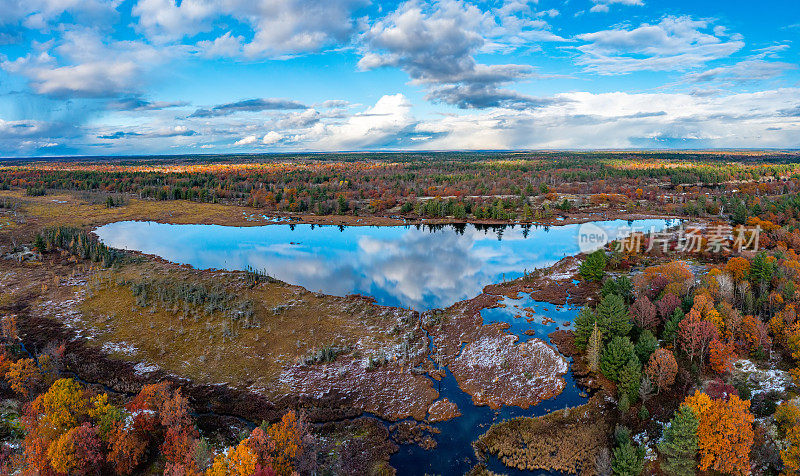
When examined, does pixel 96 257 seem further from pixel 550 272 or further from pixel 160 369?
pixel 550 272

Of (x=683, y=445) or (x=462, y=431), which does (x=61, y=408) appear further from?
(x=683, y=445)

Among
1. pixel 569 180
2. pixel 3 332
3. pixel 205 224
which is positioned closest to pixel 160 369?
pixel 3 332

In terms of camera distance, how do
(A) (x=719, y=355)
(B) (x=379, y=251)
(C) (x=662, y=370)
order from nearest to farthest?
(C) (x=662, y=370)
(A) (x=719, y=355)
(B) (x=379, y=251)

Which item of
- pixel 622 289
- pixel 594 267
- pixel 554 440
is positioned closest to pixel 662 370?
pixel 554 440

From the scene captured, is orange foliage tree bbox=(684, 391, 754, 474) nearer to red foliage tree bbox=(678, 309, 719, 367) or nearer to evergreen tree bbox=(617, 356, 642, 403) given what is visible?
evergreen tree bbox=(617, 356, 642, 403)

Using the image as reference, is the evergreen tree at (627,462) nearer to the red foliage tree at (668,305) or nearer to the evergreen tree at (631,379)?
the evergreen tree at (631,379)
